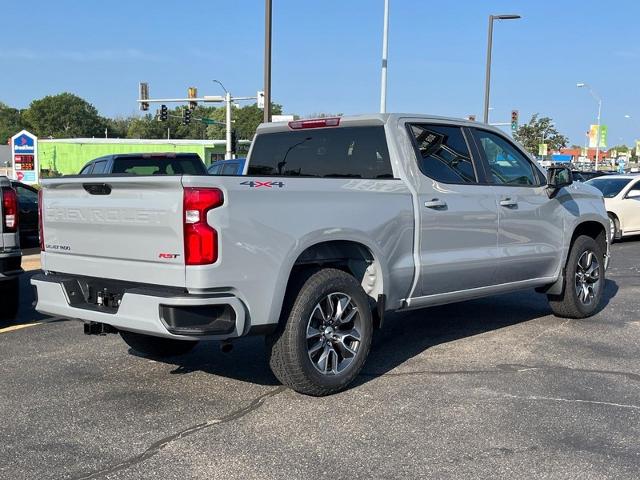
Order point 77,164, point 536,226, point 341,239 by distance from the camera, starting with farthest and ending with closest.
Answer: point 77,164 → point 536,226 → point 341,239

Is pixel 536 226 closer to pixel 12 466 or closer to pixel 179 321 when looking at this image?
pixel 179 321

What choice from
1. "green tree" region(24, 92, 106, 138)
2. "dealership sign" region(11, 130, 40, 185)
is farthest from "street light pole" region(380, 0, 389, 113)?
"green tree" region(24, 92, 106, 138)

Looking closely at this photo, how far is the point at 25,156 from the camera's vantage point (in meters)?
21.6

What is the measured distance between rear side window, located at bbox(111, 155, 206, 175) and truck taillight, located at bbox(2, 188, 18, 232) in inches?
173

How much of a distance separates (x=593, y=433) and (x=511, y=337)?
2.38 metres

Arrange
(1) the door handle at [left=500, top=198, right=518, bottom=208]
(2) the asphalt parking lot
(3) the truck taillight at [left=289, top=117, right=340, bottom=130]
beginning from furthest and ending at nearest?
(1) the door handle at [left=500, top=198, right=518, bottom=208] < (3) the truck taillight at [left=289, top=117, right=340, bottom=130] < (2) the asphalt parking lot

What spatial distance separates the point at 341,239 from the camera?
4.62m

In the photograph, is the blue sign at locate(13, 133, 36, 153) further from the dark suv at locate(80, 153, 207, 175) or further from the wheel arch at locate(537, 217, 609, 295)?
the wheel arch at locate(537, 217, 609, 295)

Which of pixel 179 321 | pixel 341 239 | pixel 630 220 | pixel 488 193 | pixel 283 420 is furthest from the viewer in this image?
pixel 630 220

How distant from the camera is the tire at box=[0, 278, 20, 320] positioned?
22.3 feet

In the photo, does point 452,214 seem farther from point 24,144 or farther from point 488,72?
point 488,72

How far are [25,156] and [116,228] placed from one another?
1927cm

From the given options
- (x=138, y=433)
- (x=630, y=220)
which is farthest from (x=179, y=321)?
(x=630, y=220)

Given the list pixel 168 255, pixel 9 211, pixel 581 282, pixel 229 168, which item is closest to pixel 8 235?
pixel 9 211
